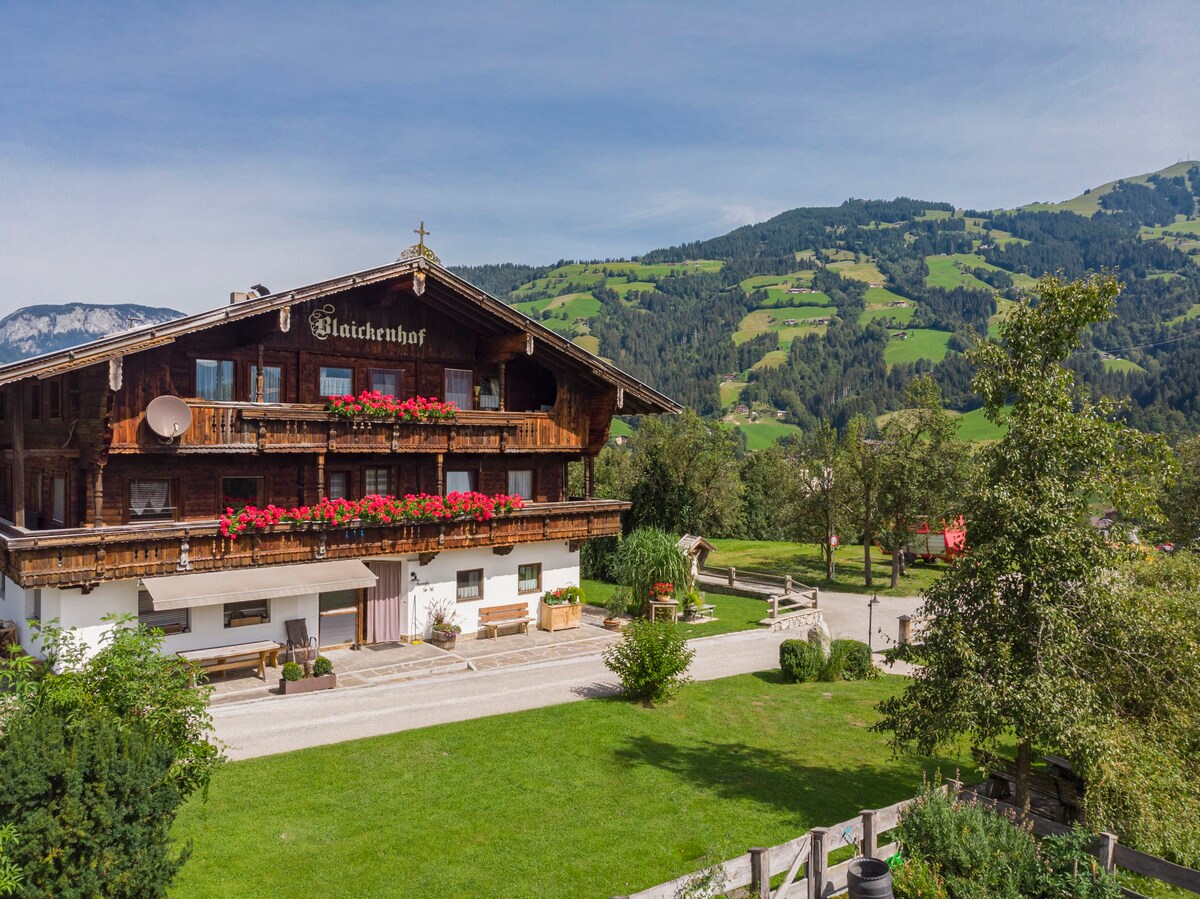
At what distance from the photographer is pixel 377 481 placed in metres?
26.1

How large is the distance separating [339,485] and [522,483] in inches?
262

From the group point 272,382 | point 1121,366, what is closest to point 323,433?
point 272,382

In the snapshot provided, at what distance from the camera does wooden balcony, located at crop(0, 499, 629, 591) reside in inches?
737

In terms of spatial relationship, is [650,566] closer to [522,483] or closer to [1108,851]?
[522,483]

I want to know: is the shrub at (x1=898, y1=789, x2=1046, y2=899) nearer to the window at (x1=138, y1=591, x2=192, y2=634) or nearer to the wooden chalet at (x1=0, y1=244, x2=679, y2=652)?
the wooden chalet at (x1=0, y1=244, x2=679, y2=652)

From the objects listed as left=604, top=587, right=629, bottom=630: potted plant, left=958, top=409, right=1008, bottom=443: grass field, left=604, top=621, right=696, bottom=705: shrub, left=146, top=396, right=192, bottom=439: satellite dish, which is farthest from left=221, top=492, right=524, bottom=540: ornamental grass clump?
left=958, top=409, right=1008, bottom=443: grass field

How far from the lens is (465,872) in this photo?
11508 millimetres

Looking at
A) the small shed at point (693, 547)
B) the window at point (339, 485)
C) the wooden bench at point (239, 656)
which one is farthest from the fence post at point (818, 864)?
the small shed at point (693, 547)

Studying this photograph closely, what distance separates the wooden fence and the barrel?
28cm

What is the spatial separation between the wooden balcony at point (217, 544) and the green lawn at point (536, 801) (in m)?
7.27

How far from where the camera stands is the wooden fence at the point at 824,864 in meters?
9.58

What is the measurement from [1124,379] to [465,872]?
19081cm

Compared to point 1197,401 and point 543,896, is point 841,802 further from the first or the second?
point 1197,401

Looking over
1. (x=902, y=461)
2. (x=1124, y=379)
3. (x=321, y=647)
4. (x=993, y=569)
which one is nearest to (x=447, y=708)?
(x=321, y=647)
